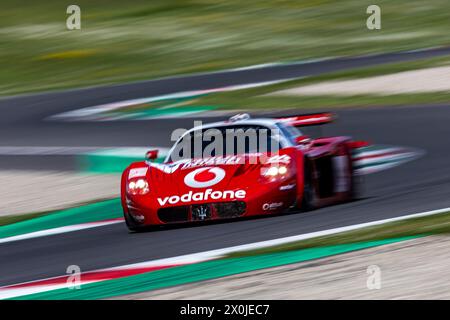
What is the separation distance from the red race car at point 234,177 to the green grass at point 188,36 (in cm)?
1366

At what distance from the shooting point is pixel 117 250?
328 inches

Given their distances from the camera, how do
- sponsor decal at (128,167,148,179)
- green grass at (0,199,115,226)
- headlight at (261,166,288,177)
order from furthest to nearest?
1. green grass at (0,199,115,226)
2. sponsor decal at (128,167,148,179)
3. headlight at (261,166,288,177)

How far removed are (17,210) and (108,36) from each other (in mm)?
18642

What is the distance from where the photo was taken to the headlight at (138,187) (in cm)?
929

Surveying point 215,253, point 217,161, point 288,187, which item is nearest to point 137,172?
point 217,161

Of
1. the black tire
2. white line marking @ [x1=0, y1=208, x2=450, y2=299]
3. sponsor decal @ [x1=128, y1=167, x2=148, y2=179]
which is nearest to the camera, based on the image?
white line marking @ [x1=0, y1=208, x2=450, y2=299]

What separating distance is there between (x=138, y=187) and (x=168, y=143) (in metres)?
5.60

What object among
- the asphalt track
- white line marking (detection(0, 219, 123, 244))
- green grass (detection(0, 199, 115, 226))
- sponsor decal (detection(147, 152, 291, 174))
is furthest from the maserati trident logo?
green grass (detection(0, 199, 115, 226))

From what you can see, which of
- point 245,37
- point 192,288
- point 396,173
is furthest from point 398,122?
point 245,37

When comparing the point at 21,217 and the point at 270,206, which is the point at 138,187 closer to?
the point at 270,206

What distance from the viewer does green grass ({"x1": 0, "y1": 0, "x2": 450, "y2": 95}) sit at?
24703 millimetres

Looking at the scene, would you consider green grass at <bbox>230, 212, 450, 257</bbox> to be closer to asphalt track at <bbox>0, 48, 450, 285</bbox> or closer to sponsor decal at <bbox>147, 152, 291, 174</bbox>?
asphalt track at <bbox>0, 48, 450, 285</bbox>

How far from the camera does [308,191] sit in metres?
9.29
